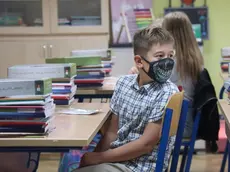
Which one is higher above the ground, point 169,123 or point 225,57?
point 225,57

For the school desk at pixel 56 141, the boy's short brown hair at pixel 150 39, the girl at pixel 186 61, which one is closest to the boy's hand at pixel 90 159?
the school desk at pixel 56 141

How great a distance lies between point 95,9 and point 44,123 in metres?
3.33

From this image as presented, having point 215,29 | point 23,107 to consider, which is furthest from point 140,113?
point 215,29

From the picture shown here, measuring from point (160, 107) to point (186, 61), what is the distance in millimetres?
1065

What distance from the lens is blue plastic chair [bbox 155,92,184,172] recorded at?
1813 mm

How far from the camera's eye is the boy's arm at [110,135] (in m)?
2.16

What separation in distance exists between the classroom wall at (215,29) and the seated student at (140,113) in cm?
289

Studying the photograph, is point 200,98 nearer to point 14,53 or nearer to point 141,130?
point 141,130

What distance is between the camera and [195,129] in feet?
8.63

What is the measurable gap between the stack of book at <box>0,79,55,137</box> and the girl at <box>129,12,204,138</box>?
4.79 ft

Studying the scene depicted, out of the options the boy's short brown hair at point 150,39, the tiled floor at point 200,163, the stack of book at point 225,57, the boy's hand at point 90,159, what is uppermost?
the boy's short brown hair at point 150,39

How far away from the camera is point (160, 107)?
76.9 inches

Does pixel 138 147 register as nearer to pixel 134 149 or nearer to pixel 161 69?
pixel 134 149

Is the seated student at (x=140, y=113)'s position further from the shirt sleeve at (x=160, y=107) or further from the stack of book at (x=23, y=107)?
the stack of book at (x=23, y=107)
